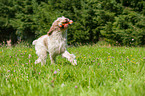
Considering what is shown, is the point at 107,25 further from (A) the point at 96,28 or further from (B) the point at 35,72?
(B) the point at 35,72

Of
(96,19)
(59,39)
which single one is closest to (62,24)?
(59,39)

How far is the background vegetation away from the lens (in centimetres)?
1082

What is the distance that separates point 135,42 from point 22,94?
33.4 feet

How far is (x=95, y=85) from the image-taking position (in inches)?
103

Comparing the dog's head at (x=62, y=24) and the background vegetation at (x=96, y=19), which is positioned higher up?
the dog's head at (x=62, y=24)

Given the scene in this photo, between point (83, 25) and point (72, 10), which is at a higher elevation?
point (72, 10)

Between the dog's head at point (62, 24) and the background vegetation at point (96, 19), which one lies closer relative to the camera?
the dog's head at point (62, 24)

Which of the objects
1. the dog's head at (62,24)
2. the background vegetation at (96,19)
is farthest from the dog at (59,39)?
the background vegetation at (96,19)

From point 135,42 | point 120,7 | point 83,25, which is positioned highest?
point 120,7

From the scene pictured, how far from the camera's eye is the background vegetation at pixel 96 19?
426 inches

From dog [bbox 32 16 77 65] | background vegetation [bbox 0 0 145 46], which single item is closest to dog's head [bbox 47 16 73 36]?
dog [bbox 32 16 77 65]

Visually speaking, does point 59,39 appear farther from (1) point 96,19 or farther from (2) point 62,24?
(1) point 96,19

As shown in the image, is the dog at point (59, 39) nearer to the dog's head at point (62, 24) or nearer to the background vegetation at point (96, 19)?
the dog's head at point (62, 24)

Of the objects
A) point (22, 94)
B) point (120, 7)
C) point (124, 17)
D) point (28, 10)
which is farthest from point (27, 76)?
point (28, 10)
